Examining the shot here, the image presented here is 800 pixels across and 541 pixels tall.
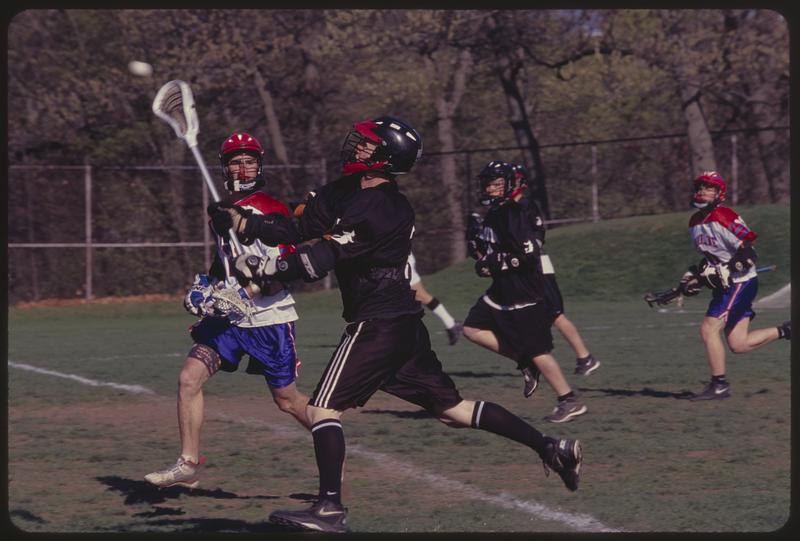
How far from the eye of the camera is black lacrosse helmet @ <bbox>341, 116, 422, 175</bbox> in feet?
21.6

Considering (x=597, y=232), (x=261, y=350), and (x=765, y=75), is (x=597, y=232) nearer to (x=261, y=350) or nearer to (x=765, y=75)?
(x=765, y=75)

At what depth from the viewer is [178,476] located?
291 inches

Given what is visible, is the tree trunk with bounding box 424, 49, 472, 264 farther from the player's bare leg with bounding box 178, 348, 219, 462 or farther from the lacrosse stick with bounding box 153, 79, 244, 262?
the player's bare leg with bounding box 178, 348, 219, 462

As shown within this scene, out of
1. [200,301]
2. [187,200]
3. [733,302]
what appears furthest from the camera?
[187,200]

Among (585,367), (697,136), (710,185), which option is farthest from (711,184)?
(697,136)

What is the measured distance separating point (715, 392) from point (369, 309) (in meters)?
5.37

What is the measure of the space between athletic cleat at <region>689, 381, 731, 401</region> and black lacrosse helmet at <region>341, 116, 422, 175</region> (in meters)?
5.22

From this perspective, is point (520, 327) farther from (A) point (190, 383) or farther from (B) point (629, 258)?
(B) point (629, 258)

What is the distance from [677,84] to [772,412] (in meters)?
21.9

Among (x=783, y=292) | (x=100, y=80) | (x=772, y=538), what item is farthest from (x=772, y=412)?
(x=100, y=80)

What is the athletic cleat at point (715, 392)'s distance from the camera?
10992 mm

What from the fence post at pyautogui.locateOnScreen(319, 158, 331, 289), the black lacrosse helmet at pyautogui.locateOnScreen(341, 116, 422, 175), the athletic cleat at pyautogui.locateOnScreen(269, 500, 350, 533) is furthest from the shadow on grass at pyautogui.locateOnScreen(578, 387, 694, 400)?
the fence post at pyautogui.locateOnScreen(319, 158, 331, 289)

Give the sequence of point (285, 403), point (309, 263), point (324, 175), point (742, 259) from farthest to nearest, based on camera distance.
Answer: point (324, 175)
point (742, 259)
point (285, 403)
point (309, 263)

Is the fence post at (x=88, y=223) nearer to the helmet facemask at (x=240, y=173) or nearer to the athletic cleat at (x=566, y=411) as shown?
the athletic cleat at (x=566, y=411)
